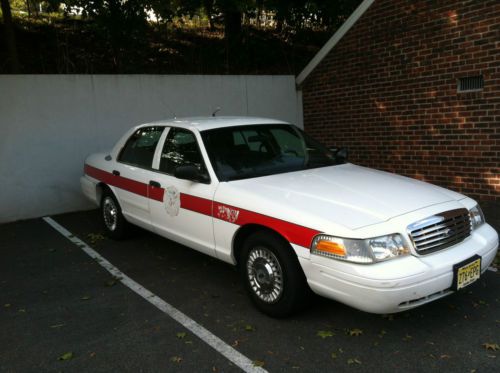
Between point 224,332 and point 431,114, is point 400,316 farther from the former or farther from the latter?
point 431,114

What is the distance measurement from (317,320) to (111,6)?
902 centimetres

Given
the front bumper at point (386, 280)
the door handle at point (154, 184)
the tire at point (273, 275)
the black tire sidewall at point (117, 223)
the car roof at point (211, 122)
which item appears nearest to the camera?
the front bumper at point (386, 280)

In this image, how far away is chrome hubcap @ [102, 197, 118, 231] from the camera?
615 centimetres

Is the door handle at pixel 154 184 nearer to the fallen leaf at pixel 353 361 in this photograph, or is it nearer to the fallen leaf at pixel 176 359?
the fallen leaf at pixel 176 359

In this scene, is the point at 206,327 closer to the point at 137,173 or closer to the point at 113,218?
the point at 137,173

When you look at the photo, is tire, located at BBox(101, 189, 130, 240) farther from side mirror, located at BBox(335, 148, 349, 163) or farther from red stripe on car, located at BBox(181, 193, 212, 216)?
side mirror, located at BBox(335, 148, 349, 163)

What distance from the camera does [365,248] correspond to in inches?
129

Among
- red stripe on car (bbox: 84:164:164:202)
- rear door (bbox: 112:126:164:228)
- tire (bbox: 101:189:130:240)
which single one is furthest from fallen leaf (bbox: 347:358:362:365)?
tire (bbox: 101:189:130:240)

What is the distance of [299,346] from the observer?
136 inches

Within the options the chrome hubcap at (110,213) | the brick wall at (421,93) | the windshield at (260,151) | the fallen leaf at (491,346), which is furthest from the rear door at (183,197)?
the brick wall at (421,93)

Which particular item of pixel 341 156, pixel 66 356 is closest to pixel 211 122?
pixel 341 156

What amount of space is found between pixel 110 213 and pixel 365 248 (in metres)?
4.01

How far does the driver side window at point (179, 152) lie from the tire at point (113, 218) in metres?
1.32

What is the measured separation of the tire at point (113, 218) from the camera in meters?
6.08
